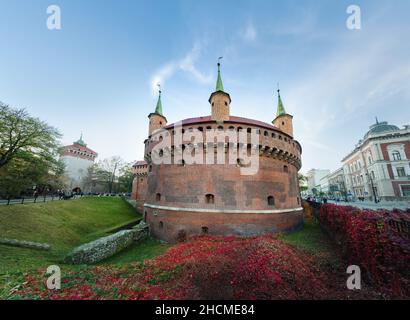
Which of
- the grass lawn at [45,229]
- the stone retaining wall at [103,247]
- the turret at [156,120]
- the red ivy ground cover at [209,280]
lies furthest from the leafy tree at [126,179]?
the red ivy ground cover at [209,280]

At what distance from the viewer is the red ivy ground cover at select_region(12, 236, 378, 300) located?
5.89m

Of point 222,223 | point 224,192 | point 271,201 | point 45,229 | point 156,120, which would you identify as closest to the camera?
point 222,223

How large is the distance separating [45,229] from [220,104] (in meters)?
19.0

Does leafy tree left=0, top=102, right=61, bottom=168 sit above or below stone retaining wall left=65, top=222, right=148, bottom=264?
above

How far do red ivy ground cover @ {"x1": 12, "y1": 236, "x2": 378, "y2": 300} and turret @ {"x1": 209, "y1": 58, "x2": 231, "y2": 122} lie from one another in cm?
1123

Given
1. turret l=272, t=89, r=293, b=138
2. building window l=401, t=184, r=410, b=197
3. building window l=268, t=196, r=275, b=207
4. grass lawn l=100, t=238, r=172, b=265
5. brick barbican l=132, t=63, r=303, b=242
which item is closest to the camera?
grass lawn l=100, t=238, r=172, b=265

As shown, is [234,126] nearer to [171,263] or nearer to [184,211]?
[184,211]

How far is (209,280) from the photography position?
6645 millimetres

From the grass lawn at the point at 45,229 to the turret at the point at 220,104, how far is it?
1539cm

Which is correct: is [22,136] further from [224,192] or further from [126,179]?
[126,179]

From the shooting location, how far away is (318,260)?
9.16 m

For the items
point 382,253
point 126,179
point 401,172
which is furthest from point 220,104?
point 401,172

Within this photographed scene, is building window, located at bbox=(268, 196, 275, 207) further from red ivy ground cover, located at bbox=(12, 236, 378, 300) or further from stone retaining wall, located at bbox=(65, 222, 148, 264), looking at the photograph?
stone retaining wall, located at bbox=(65, 222, 148, 264)

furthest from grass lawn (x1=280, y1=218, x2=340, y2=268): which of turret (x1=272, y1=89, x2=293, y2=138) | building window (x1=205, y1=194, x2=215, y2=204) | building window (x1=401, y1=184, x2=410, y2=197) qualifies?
building window (x1=401, y1=184, x2=410, y2=197)
